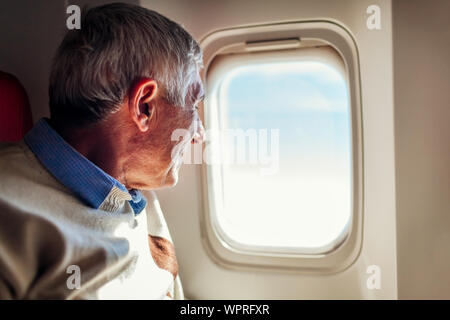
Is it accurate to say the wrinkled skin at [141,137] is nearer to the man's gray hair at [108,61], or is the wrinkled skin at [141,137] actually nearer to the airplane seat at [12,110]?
the man's gray hair at [108,61]

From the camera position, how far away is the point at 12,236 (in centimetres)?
84

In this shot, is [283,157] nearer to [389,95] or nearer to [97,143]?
[389,95]

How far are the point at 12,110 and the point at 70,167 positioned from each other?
16.5 inches

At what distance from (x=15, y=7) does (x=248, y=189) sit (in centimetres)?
106

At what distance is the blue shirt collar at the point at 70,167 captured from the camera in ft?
3.18

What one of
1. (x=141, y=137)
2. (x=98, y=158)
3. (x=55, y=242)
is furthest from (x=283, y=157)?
(x=55, y=242)

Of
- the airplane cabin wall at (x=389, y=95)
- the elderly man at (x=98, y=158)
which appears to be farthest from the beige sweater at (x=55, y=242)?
the airplane cabin wall at (x=389, y=95)

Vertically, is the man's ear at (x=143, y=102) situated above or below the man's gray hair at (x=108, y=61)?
below

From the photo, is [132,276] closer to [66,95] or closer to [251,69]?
[66,95]

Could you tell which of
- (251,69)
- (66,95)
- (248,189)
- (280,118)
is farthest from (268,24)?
(66,95)

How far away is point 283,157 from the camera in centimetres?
152

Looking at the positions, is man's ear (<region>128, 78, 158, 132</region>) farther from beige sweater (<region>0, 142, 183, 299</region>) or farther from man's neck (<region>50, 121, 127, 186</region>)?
beige sweater (<region>0, 142, 183, 299</region>)

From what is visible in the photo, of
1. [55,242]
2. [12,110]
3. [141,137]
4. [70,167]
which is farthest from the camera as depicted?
[12,110]

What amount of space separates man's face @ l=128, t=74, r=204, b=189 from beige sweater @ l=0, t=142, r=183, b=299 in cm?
14
